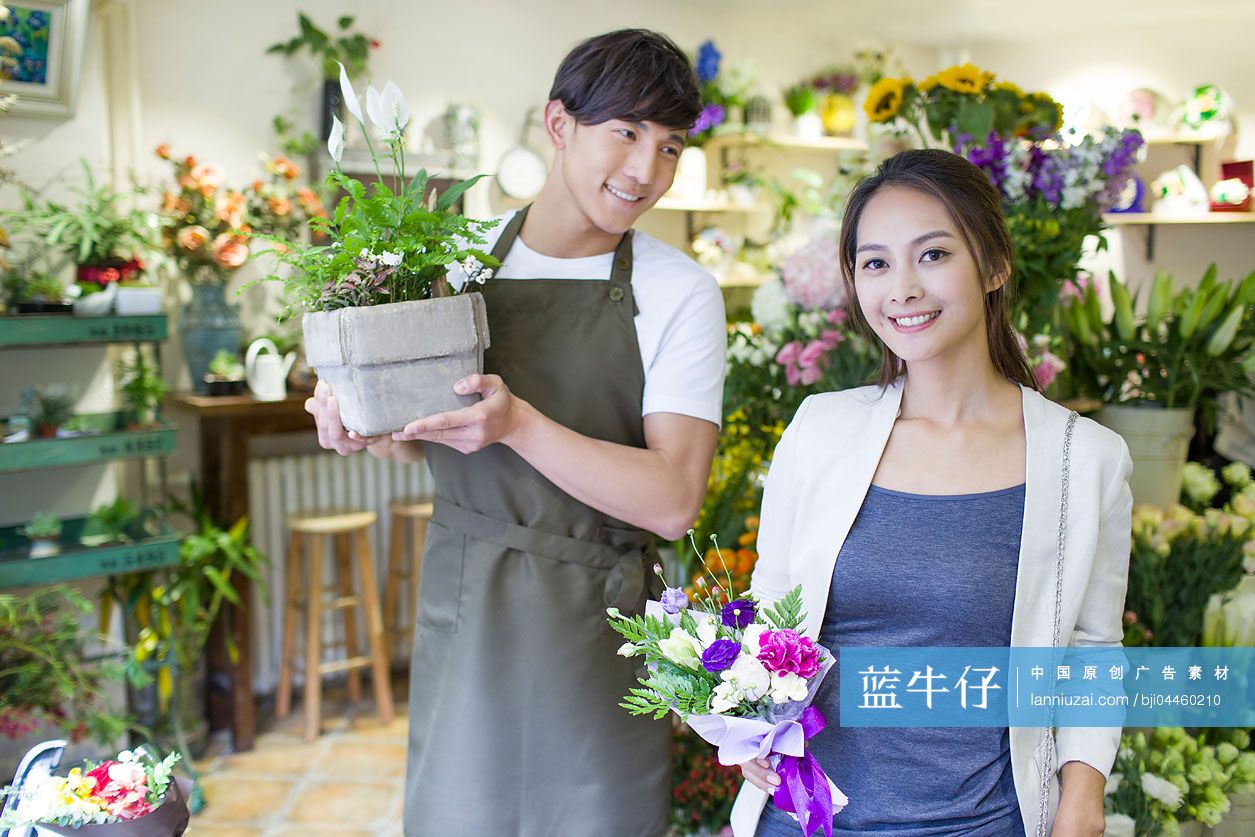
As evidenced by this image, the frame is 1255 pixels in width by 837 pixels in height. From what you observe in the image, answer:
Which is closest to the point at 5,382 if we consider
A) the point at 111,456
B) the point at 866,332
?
the point at 111,456

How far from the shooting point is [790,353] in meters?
2.28

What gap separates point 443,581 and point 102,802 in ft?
1.76

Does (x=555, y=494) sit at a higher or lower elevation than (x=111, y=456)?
higher

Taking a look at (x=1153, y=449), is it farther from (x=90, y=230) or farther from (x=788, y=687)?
(x=90, y=230)

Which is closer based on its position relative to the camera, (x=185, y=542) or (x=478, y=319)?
(x=478, y=319)

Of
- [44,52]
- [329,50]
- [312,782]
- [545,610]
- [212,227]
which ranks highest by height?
[329,50]

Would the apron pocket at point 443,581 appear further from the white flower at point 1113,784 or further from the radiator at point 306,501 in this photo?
the radiator at point 306,501

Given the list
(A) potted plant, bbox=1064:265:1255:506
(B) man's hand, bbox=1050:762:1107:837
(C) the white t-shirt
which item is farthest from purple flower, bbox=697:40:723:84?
(B) man's hand, bbox=1050:762:1107:837

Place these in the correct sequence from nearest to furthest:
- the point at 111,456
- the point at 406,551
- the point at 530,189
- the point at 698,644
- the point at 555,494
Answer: the point at 698,644 < the point at 555,494 < the point at 111,456 < the point at 406,551 < the point at 530,189

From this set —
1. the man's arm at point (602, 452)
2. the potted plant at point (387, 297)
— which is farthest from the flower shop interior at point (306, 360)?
the man's arm at point (602, 452)

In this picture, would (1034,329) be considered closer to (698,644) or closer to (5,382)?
(698,644)

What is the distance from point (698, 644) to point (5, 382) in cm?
301

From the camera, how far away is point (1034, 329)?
231 cm

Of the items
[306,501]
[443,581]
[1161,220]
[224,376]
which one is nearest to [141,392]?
[224,376]
